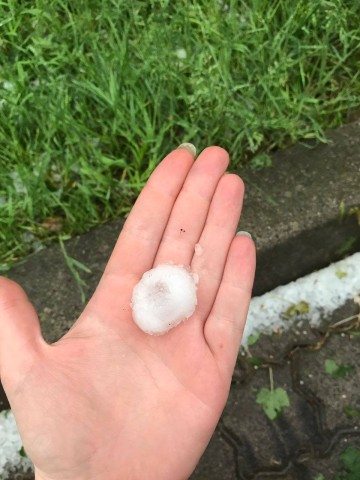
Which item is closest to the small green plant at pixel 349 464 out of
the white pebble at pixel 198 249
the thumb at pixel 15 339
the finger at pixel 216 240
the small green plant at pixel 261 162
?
the finger at pixel 216 240

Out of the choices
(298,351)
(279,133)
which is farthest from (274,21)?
(298,351)

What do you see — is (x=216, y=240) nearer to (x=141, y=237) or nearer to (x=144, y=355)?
(x=141, y=237)

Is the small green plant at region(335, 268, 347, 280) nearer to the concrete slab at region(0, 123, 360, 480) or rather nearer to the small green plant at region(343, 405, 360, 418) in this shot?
the concrete slab at region(0, 123, 360, 480)

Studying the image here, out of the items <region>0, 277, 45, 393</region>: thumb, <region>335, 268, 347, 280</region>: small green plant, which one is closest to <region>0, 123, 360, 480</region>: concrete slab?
<region>335, 268, 347, 280</region>: small green plant

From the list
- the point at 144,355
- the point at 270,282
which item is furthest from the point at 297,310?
the point at 144,355

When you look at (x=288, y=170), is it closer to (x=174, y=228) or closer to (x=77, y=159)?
(x=174, y=228)

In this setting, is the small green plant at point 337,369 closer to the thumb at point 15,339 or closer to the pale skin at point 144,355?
the pale skin at point 144,355
